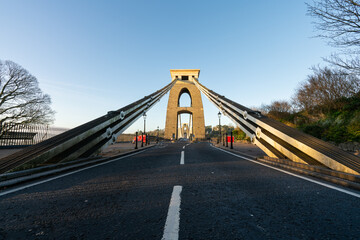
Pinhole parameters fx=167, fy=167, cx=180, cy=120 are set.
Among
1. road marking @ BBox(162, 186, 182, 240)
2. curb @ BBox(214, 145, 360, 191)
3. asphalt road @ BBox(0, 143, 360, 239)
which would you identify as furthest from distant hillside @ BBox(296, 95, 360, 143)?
road marking @ BBox(162, 186, 182, 240)


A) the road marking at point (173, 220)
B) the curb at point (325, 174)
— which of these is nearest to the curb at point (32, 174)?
the road marking at point (173, 220)

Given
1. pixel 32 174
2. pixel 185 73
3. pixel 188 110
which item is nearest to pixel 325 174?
pixel 32 174

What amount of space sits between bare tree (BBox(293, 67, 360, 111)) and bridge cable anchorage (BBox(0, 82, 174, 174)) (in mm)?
18825

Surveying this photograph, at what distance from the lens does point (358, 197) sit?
2.92m

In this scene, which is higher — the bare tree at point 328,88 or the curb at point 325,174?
the bare tree at point 328,88

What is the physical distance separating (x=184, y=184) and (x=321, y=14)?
1023 centimetres

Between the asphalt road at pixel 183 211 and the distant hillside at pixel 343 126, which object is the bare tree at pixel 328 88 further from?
the asphalt road at pixel 183 211

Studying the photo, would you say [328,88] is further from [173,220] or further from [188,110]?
[188,110]

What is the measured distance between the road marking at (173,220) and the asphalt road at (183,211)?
22 mm

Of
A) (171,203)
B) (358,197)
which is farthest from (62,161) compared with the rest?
(358,197)

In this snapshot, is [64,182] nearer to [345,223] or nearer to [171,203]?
[171,203]

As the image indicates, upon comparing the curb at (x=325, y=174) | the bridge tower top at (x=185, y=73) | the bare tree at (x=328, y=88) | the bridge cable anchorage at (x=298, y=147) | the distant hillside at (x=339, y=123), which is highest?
the bridge tower top at (x=185, y=73)

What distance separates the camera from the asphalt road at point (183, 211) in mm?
1749

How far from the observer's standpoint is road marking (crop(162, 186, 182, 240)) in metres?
1.66
